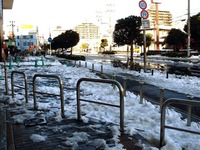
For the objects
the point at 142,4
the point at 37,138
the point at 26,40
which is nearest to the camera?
the point at 37,138

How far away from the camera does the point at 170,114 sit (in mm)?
7434

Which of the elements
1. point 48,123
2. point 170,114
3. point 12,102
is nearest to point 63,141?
point 48,123

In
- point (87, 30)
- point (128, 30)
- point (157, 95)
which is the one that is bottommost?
point (157, 95)

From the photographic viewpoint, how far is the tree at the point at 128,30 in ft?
A: 72.9

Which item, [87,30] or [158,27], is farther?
[87,30]

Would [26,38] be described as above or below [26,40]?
above

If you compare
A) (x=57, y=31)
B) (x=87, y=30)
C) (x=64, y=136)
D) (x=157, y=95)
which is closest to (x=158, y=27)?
(x=57, y=31)

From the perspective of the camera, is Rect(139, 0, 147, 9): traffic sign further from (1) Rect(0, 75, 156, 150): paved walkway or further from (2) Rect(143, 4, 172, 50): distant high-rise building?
(2) Rect(143, 4, 172, 50): distant high-rise building

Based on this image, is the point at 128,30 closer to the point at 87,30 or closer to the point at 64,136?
the point at 64,136

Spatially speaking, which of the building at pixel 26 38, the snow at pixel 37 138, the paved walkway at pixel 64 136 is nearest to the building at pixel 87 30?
the building at pixel 26 38

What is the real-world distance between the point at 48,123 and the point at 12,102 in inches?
105

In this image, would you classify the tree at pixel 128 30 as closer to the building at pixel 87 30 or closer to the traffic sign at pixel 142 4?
the traffic sign at pixel 142 4

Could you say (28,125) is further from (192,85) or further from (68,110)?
(192,85)

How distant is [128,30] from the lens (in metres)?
22.3
